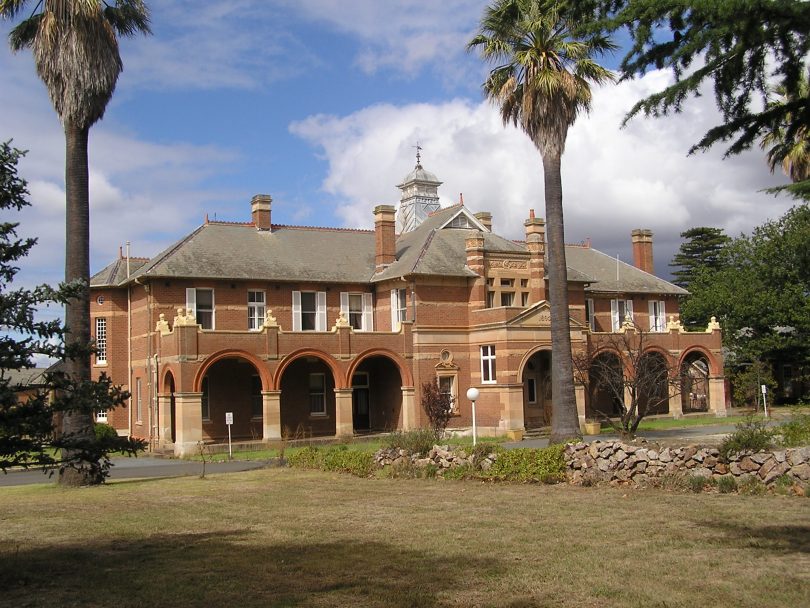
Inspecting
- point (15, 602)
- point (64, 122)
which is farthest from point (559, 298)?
point (15, 602)

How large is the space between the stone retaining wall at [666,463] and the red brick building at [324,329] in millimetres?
19267

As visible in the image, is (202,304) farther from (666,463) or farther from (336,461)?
A: (666,463)

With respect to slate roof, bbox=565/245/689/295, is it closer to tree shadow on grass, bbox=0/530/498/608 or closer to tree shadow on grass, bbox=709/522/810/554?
tree shadow on grass, bbox=709/522/810/554

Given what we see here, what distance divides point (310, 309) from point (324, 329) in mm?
1205

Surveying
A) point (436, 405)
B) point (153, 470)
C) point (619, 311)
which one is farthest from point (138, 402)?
point (619, 311)

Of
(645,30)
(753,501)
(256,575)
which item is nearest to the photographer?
(645,30)

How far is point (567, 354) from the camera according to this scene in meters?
26.4

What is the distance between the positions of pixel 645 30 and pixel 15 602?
8.33 meters

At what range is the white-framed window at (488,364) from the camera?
133ft

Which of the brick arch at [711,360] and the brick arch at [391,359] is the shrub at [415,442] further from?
the brick arch at [711,360]

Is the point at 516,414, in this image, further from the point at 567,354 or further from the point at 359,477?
the point at 359,477

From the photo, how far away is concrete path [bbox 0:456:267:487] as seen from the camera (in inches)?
1060

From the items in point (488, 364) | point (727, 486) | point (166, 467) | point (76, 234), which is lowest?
point (166, 467)

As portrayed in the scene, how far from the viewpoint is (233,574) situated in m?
10.3
